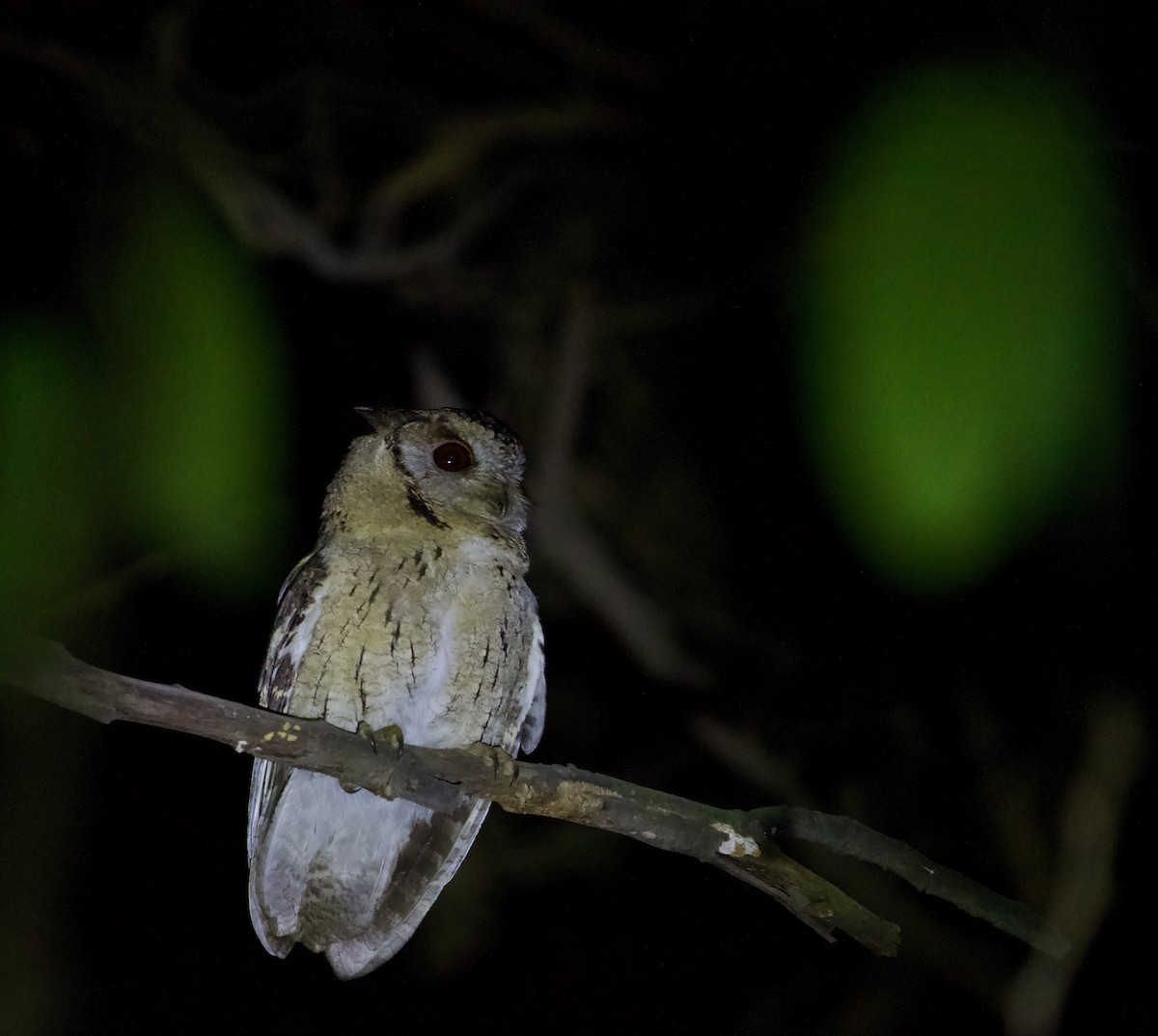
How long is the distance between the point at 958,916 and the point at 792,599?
1.15m

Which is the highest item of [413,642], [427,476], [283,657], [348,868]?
[427,476]

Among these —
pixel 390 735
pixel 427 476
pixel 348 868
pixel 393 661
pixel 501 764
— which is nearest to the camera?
pixel 501 764

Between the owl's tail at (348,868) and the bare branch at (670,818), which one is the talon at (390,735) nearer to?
the bare branch at (670,818)

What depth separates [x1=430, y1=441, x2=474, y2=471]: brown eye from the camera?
1.79 m

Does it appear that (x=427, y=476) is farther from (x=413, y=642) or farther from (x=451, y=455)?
(x=413, y=642)

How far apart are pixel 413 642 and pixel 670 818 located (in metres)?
0.57

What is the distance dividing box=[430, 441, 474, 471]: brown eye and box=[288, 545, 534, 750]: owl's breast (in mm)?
157

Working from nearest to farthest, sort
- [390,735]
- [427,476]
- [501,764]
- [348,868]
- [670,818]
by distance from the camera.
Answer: [670,818]
[501,764]
[390,735]
[427,476]
[348,868]

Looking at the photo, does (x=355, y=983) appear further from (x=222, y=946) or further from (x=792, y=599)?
(x=792, y=599)

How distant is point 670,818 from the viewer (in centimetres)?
126

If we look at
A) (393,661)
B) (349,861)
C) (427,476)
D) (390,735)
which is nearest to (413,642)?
(393,661)

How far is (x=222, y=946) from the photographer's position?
3246 millimetres

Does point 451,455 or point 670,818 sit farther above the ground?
point 451,455

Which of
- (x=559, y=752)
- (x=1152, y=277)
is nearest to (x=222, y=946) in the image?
(x=559, y=752)
